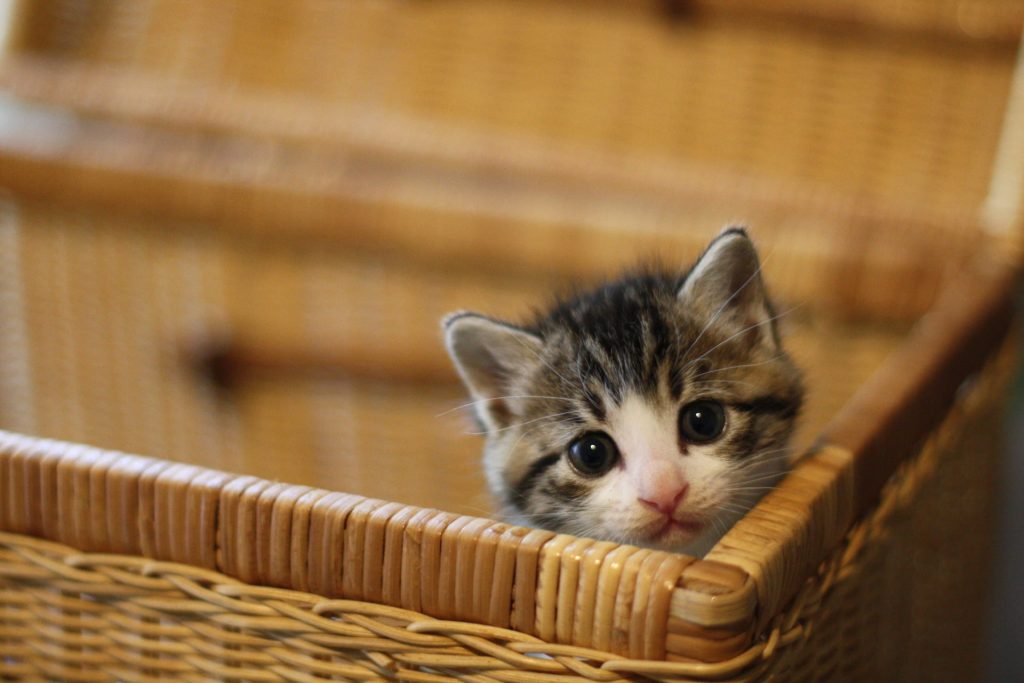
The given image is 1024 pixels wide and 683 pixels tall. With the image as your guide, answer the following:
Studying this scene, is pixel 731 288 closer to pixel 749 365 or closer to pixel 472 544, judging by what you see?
pixel 749 365

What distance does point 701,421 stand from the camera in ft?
3.58

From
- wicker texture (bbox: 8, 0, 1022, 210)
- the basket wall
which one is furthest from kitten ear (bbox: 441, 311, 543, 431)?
wicker texture (bbox: 8, 0, 1022, 210)

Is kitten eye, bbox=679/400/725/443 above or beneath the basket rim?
above

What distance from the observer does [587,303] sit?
1243 mm

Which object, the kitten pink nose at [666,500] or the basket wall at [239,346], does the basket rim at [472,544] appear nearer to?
the kitten pink nose at [666,500]

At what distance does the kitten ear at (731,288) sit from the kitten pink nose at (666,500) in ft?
0.77

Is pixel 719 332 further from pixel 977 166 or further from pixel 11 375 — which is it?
pixel 11 375

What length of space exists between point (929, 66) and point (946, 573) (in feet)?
3.85

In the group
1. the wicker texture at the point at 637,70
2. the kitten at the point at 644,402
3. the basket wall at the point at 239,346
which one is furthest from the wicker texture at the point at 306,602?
the wicker texture at the point at 637,70

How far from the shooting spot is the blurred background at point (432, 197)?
194 centimetres

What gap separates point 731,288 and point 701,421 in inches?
7.1

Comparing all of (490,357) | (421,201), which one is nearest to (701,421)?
(490,357)

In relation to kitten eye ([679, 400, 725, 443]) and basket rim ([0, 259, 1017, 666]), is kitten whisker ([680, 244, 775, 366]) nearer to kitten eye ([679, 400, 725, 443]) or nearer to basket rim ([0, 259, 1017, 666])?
kitten eye ([679, 400, 725, 443])

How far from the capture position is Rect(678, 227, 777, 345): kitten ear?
1.12 meters
